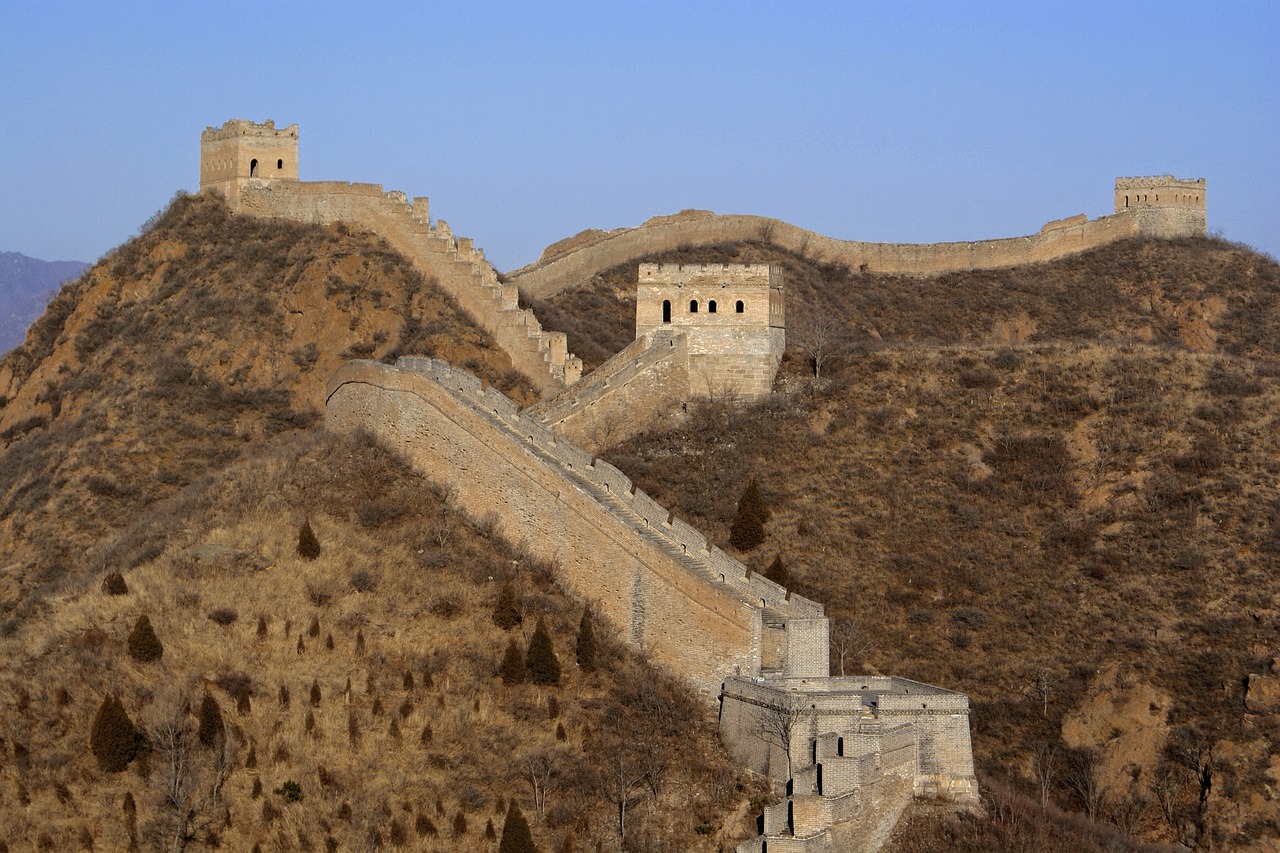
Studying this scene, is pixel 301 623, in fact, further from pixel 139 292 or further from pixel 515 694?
pixel 139 292

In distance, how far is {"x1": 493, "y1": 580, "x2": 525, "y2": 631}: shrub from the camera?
1334 inches

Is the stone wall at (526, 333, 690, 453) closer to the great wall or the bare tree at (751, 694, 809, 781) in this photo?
the great wall

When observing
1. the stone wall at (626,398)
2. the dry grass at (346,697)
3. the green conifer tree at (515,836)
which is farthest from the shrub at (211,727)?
the stone wall at (626,398)

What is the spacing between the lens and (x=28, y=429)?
182 ft

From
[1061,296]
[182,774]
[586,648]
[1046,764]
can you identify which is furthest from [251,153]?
[182,774]

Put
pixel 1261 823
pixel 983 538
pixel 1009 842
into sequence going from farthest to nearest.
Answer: pixel 983 538, pixel 1261 823, pixel 1009 842

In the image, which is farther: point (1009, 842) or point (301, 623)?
point (301, 623)

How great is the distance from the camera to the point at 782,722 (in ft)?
101

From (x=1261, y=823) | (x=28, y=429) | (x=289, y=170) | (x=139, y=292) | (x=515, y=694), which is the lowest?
(x=1261, y=823)

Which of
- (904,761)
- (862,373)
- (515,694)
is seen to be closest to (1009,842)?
(904,761)

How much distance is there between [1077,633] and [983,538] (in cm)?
366

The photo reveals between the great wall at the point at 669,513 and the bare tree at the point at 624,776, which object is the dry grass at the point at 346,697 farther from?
the great wall at the point at 669,513

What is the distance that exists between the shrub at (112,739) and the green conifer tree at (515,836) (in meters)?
5.30

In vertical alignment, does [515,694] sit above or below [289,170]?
below
